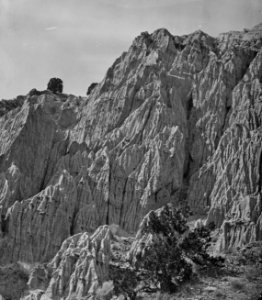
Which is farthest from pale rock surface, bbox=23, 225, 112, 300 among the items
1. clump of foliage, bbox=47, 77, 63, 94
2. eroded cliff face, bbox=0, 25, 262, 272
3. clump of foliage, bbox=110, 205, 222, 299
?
clump of foliage, bbox=47, 77, 63, 94

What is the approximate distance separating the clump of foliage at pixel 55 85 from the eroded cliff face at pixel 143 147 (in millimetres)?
7876

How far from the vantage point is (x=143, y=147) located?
6812cm

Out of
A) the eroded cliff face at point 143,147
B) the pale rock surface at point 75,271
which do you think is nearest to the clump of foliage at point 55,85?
the eroded cliff face at point 143,147

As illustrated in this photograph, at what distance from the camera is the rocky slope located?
6212 cm

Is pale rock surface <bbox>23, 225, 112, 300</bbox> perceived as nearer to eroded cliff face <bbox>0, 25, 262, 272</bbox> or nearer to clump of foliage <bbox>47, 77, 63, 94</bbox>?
eroded cliff face <bbox>0, 25, 262, 272</bbox>

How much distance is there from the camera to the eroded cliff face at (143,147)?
62.2 metres

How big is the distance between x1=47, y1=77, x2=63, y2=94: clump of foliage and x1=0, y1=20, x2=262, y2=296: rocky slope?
8032mm

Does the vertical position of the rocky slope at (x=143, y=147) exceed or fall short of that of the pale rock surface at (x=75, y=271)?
it exceeds it

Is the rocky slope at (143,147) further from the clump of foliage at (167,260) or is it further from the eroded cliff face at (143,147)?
the clump of foliage at (167,260)

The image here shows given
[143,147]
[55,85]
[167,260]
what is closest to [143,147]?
[143,147]

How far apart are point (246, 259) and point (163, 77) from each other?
40.6 m

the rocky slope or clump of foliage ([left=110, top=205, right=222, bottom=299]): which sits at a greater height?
the rocky slope

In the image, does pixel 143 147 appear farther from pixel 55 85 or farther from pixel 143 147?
pixel 55 85

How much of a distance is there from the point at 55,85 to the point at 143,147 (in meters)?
24.4
